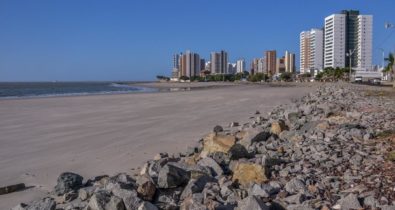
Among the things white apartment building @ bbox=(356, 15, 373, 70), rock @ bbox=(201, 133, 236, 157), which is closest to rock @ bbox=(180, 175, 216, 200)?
rock @ bbox=(201, 133, 236, 157)

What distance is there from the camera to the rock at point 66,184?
19.3ft

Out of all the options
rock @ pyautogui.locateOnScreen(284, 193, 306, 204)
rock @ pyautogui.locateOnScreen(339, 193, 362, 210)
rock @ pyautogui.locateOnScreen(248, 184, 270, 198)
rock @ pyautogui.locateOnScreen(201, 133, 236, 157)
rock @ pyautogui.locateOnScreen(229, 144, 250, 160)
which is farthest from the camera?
rock @ pyautogui.locateOnScreen(201, 133, 236, 157)

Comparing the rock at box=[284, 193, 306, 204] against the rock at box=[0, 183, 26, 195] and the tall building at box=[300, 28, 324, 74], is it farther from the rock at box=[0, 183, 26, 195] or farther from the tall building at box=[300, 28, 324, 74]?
the tall building at box=[300, 28, 324, 74]

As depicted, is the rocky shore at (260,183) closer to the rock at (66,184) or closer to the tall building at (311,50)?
the rock at (66,184)

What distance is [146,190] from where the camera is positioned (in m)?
5.17

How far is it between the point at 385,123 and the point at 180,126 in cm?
669

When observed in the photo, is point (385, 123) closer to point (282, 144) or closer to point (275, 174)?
point (282, 144)

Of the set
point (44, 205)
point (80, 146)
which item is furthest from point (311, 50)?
point (44, 205)

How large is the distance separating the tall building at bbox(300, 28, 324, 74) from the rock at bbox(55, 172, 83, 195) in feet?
453

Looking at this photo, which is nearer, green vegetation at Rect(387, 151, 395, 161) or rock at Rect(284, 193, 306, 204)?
rock at Rect(284, 193, 306, 204)

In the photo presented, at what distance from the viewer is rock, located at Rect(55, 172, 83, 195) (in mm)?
5897

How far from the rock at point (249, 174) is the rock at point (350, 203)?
1.21 meters

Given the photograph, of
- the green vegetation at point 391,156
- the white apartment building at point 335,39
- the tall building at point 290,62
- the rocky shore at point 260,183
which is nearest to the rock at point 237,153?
the rocky shore at point 260,183

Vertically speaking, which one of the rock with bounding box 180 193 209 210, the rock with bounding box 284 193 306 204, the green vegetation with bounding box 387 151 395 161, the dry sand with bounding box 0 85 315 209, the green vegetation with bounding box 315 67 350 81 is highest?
the green vegetation with bounding box 315 67 350 81
